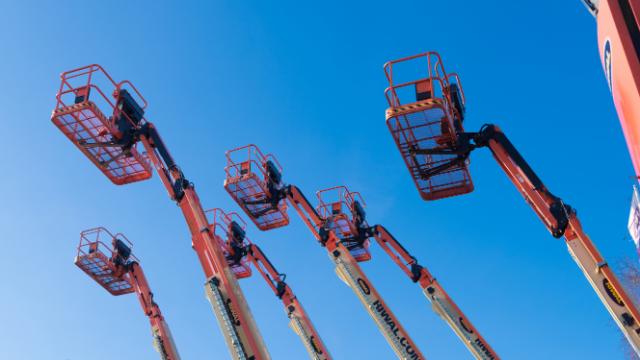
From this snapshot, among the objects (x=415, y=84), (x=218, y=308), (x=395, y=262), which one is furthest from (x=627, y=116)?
(x=395, y=262)

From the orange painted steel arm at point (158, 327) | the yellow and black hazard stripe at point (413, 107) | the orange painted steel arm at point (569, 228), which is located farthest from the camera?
the orange painted steel arm at point (158, 327)

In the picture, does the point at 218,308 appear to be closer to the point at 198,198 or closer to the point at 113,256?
the point at 198,198

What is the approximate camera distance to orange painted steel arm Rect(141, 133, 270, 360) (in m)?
10.8

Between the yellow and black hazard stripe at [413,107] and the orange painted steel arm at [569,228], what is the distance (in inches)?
49.6

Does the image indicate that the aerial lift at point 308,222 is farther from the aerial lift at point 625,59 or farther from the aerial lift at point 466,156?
the aerial lift at point 625,59

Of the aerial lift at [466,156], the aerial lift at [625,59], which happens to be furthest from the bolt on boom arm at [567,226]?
the aerial lift at [625,59]

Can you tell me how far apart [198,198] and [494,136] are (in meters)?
6.15

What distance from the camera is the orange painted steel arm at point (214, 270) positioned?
1080 centimetres

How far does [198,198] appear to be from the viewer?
12.8m

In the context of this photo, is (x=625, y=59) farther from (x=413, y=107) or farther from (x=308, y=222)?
(x=308, y=222)

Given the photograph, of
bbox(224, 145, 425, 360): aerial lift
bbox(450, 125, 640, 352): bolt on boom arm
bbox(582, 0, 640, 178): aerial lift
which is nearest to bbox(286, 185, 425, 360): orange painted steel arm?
bbox(224, 145, 425, 360): aerial lift

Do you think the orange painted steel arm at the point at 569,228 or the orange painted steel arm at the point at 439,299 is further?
the orange painted steel arm at the point at 439,299

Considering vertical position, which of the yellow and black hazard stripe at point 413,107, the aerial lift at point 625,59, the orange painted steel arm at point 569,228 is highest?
the yellow and black hazard stripe at point 413,107

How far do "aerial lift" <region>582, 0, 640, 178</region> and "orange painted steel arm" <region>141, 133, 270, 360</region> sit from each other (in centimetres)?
910
